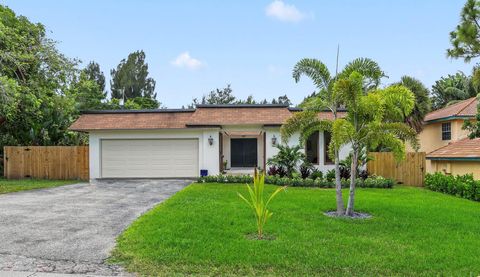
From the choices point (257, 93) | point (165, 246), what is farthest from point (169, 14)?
point (257, 93)

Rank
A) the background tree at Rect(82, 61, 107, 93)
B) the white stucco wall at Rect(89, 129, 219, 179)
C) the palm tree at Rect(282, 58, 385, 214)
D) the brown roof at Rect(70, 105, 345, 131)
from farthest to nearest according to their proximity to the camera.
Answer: the background tree at Rect(82, 61, 107, 93)
the white stucco wall at Rect(89, 129, 219, 179)
the brown roof at Rect(70, 105, 345, 131)
the palm tree at Rect(282, 58, 385, 214)

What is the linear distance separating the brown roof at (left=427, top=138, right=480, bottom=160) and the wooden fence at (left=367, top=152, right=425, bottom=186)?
65 centimetres

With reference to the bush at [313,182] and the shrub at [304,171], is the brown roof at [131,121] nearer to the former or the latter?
the bush at [313,182]

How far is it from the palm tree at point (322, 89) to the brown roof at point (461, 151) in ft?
26.6

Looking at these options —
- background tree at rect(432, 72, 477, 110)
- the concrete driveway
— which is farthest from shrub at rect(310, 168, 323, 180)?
background tree at rect(432, 72, 477, 110)

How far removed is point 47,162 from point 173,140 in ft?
22.4

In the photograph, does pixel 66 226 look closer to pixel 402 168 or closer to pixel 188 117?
pixel 188 117

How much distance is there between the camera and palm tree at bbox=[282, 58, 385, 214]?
354 inches

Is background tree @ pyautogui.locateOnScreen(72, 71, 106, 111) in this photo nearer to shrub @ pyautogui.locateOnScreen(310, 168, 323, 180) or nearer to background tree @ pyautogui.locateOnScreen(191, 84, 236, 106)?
shrub @ pyautogui.locateOnScreen(310, 168, 323, 180)

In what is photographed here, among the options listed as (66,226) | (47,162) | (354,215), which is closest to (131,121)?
(47,162)

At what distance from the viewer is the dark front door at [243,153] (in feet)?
78.8

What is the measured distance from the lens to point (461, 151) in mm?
15789

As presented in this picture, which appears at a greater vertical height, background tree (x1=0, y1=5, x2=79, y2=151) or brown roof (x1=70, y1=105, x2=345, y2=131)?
background tree (x1=0, y1=5, x2=79, y2=151)

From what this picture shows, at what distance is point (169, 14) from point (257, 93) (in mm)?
29652
